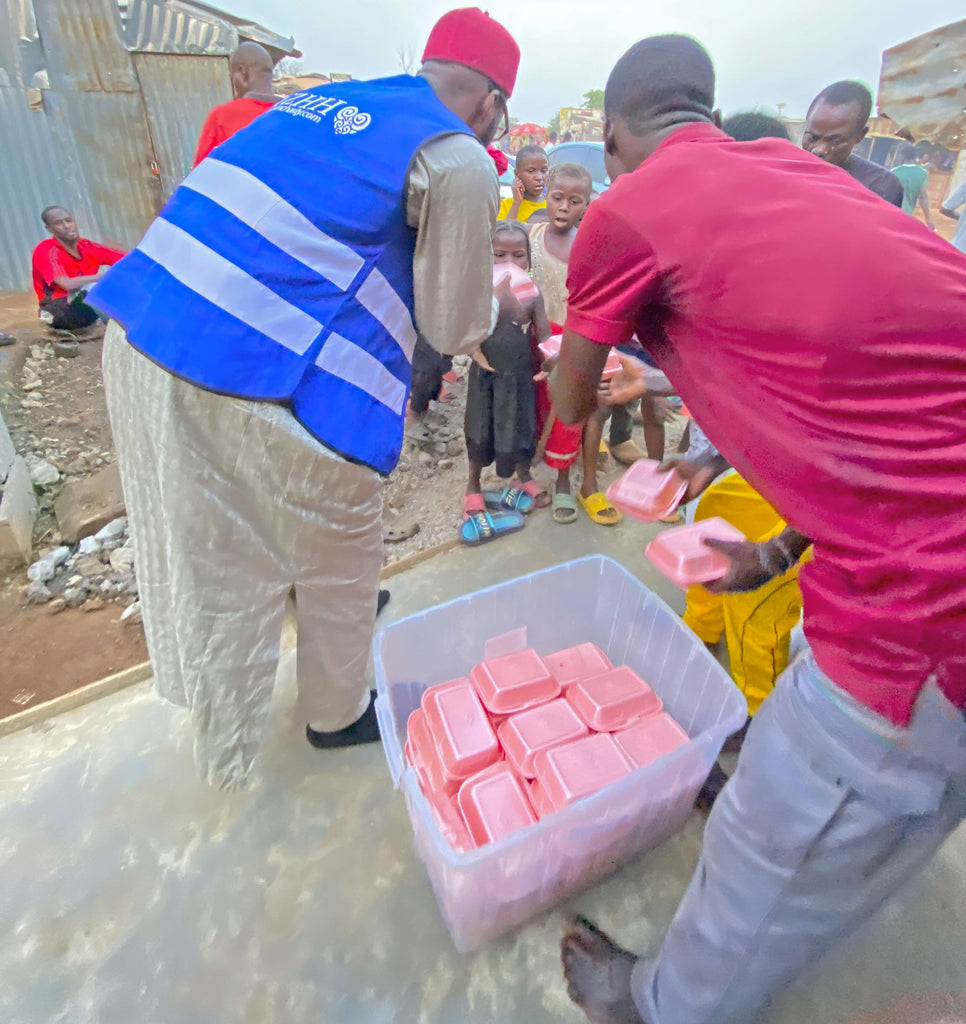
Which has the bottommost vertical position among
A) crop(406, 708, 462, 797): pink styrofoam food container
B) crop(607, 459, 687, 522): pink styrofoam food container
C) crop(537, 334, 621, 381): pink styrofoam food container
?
crop(406, 708, 462, 797): pink styrofoam food container

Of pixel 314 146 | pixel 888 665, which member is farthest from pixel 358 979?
pixel 314 146

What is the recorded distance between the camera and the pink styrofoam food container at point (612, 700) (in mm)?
1705

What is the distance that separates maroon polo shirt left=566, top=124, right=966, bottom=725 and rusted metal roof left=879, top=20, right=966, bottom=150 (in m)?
7.14

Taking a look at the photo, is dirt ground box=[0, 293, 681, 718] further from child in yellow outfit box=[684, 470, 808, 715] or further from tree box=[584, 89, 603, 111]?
tree box=[584, 89, 603, 111]

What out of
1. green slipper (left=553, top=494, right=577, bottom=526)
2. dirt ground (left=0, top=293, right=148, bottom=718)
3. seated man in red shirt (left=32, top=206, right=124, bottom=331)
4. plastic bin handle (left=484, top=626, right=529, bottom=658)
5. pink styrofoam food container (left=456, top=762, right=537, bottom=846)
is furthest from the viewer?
seated man in red shirt (left=32, top=206, right=124, bottom=331)

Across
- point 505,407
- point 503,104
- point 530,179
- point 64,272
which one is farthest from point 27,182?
point 503,104

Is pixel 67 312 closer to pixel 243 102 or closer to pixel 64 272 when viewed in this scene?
pixel 64 272

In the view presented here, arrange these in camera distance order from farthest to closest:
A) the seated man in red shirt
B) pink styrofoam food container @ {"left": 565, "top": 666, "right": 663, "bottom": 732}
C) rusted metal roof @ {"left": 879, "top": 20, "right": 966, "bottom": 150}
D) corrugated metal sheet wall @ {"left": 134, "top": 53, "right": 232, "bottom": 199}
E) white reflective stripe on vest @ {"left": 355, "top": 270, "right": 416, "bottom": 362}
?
1. corrugated metal sheet wall @ {"left": 134, "top": 53, "right": 232, "bottom": 199}
2. rusted metal roof @ {"left": 879, "top": 20, "right": 966, "bottom": 150}
3. the seated man in red shirt
4. pink styrofoam food container @ {"left": 565, "top": 666, "right": 663, "bottom": 732}
5. white reflective stripe on vest @ {"left": 355, "top": 270, "right": 416, "bottom": 362}

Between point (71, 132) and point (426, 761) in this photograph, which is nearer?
point (426, 761)

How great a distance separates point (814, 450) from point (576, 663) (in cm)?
130

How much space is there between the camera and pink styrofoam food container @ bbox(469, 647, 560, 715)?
68.8 inches

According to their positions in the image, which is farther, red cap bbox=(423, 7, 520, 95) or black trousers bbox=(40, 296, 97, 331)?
black trousers bbox=(40, 296, 97, 331)

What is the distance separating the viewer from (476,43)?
1.42m

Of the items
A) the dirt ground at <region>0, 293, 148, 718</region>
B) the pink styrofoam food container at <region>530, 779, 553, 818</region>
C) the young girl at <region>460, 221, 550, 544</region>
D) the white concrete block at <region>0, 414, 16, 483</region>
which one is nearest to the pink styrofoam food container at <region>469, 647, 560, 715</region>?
the pink styrofoam food container at <region>530, 779, 553, 818</region>
